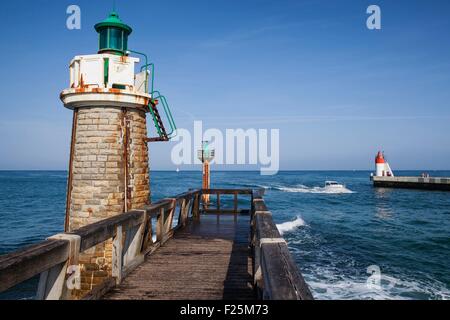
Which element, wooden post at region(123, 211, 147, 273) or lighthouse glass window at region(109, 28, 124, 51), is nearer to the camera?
wooden post at region(123, 211, 147, 273)

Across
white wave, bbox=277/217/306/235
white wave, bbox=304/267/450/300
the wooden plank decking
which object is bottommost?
white wave, bbox=277/217/306/235

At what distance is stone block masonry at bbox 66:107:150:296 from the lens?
9.79m

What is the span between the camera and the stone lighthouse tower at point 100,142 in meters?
9.80

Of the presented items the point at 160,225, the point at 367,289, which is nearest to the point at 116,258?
the point at 160,225

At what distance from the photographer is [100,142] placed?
32.5ft

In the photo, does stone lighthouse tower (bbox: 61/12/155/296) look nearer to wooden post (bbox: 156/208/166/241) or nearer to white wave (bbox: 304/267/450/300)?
wooden post (bbox: 156/208/166/241)

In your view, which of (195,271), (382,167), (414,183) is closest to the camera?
(195,271)

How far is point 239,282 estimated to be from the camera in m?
5.57

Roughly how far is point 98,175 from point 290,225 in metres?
20.4

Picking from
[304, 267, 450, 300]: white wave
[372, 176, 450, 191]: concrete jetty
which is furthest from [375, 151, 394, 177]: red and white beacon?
[304, 267, 450, 300]: white wave

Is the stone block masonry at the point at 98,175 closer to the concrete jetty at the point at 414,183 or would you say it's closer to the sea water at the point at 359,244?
the sea water at the point at 359,244

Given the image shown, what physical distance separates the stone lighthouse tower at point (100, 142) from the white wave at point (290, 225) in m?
17.0

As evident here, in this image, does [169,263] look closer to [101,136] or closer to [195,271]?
[195,271]
